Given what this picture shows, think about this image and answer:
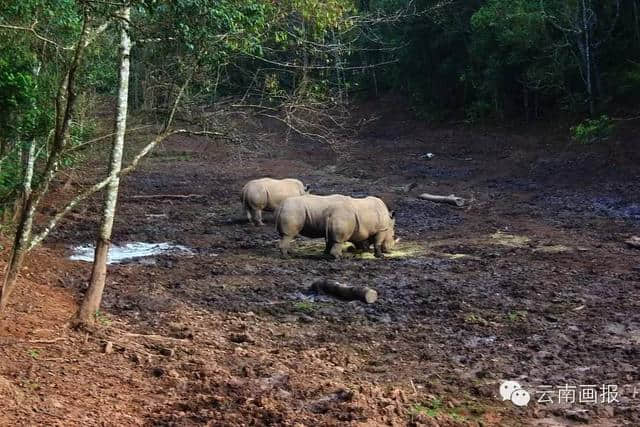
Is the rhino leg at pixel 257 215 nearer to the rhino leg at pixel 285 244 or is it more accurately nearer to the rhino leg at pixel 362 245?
the rhino leg at pixel 285 244

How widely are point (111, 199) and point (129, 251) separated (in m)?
7.10

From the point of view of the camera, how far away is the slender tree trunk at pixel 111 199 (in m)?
8.03

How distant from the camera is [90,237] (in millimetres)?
16172

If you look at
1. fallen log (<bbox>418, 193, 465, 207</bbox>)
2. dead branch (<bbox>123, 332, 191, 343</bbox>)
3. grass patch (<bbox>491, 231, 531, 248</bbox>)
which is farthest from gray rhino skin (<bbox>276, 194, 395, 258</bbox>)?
dead branch (<bbox>123, 332, 191, 343</bbox>)

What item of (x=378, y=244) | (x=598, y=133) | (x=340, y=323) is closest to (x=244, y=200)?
(x=378, y=244)

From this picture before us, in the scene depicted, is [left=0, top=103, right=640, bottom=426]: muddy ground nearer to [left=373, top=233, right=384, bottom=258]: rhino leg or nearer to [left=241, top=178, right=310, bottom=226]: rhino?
[left=373, top=233, right=384, bottom=258]: rhino leg

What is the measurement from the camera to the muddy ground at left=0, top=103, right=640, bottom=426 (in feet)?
22.1

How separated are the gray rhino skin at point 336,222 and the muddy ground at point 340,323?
1.47 feet

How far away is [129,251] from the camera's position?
599 inches

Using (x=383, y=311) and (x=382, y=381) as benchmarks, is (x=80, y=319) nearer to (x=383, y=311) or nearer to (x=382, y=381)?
(x=382, y=381)

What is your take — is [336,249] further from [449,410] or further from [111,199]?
[449,410]

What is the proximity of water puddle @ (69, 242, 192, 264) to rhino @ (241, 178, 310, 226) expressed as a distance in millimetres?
3013

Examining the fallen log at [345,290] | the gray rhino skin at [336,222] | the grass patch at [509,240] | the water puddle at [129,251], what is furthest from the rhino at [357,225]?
the water puddle at [129,251]

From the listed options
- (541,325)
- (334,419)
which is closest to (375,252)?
(541,325)
